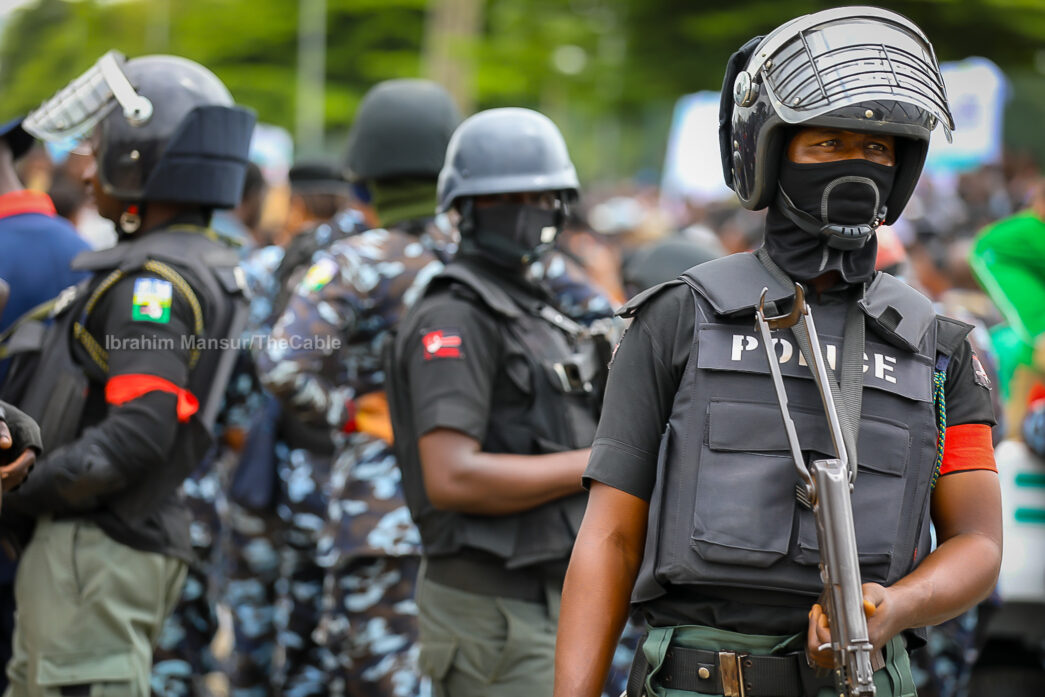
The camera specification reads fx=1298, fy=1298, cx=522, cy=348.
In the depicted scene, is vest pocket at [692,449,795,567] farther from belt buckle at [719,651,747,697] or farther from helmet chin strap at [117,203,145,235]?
helmet chin strap at [117,203,145,235]

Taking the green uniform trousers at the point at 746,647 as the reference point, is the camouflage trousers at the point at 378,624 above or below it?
below

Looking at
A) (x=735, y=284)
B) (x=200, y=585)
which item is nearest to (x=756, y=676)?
(x=735, y=284)

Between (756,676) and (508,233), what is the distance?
2.00m

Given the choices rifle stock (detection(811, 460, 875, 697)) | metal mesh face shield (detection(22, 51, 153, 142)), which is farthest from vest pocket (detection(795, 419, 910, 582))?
metal mesh face shield (detection(22, 51, 153, 142))

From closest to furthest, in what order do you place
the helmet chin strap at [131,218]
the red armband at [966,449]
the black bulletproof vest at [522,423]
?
1. the red armband at [966,449]
2. the black bulletproof vest at [522,423]
3. the helmet chin strap at [131,218]

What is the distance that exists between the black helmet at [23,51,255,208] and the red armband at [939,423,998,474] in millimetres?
2673

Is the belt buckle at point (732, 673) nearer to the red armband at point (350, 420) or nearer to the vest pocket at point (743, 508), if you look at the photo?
the vest pocket at point (743, 508)

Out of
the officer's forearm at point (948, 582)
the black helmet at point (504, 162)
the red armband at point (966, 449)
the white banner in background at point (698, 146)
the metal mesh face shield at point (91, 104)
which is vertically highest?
the white banner in background at point (698, 146)

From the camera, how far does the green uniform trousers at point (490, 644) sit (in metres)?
3.80

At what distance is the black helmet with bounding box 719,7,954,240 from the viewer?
247 centimetres

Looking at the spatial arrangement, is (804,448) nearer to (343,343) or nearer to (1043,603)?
(343,343)

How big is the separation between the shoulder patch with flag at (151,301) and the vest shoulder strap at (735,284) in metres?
1.96

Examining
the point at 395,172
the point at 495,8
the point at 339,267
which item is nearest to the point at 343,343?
the point at 339,267

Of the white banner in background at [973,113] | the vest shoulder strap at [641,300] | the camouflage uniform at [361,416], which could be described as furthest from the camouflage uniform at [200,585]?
the white banner in background at [973,113]
